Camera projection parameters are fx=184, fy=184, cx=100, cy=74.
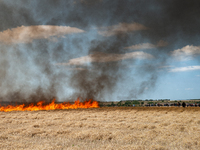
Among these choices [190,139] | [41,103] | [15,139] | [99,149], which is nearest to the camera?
[99,149]

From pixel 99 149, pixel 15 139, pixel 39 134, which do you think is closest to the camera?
pixel 99 149

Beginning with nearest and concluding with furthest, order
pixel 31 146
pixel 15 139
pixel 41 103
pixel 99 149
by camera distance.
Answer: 1. pixel 99 149
2. pixel 31 146
3. pixel 15 139
4. pixel 41 103

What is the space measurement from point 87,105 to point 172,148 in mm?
41069

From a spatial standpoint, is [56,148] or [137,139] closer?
[56,148]

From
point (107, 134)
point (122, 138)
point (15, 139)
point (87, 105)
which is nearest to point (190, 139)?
point (122, 138)

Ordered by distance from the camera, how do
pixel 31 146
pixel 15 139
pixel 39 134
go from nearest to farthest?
pixel 31 146
pixel 15 139
pixel 39 134

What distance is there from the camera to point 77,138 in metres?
13.1

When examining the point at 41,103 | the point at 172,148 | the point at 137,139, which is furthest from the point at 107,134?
the point at 41,103

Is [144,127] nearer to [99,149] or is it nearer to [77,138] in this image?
[77,138]

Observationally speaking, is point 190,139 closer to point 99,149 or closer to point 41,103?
point 99,149

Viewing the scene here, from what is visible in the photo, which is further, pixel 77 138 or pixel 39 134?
pixel 39 134

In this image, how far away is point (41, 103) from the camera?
154ft

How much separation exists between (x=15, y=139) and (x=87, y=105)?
124 ft

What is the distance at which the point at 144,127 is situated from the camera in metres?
17.5
